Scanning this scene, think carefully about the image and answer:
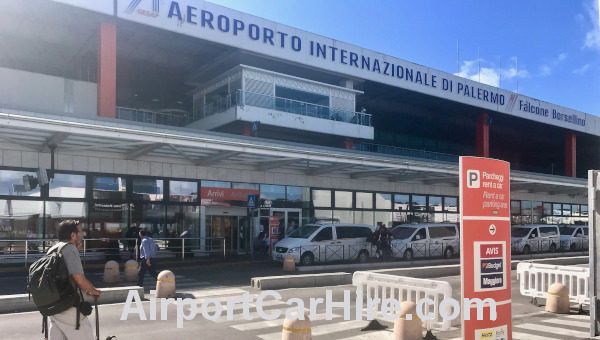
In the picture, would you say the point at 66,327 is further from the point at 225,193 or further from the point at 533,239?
the point at 533,239

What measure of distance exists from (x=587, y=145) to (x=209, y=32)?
157 ft

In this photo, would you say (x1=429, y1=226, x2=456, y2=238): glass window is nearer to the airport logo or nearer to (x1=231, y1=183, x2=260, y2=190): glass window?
(x1=231, y1=183, x2=260, y2=190): glass window

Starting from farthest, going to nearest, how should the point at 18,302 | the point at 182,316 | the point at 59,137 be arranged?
the point at 59,137
the point at 18,302
the point at 182,316

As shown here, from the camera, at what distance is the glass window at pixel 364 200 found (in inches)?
1179

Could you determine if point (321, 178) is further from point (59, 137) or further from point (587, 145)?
point (587, 145)

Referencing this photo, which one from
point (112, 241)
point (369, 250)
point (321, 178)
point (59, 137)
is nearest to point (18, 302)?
point (59, 137)

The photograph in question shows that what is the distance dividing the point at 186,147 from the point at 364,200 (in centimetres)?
1336

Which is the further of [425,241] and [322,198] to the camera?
[322,198]

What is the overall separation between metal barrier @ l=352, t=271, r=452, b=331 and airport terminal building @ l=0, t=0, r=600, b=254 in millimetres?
11294

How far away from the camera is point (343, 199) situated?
29297 millimetres

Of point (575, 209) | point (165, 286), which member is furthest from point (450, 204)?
point (165, 286)

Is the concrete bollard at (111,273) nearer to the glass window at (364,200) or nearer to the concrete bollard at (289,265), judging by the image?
the concrete bollard at (289,265)

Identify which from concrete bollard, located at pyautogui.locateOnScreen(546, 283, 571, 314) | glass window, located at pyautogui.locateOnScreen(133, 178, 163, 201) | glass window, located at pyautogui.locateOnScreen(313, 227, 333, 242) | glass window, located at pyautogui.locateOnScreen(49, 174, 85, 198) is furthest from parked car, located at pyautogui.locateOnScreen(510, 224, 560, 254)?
glass window, located at pyautogui.locateOnScreen(49, 174, 85, 198)

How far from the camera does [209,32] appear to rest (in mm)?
28000
